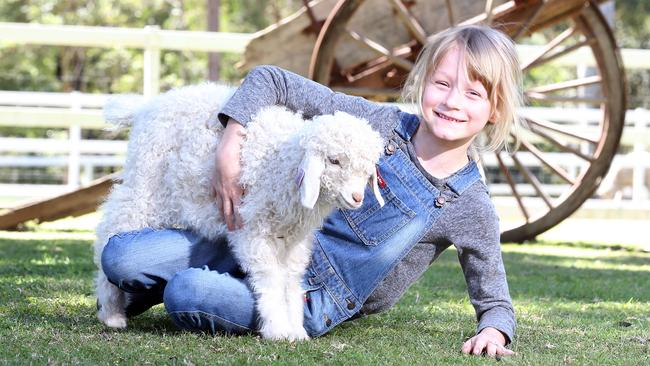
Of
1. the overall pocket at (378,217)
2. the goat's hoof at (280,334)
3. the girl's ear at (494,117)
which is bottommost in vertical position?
the goat's hoof at (280,334)

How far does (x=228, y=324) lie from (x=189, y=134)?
0.64 metres

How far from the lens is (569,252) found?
21.6 feet

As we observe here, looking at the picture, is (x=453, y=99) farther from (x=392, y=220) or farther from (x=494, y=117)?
(x=392, y=220)

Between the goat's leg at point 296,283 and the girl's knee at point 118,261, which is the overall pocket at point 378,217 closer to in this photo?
the goat's leg at point 296,283

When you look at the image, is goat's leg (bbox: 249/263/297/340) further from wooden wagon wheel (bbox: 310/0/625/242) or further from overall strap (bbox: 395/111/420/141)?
wooden wagon wheel (bbox: 310/0/625/242)

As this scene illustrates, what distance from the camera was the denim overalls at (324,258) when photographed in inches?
119

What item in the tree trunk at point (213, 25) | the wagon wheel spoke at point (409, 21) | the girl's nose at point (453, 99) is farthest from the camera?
the tree trunk at point (213, 25)

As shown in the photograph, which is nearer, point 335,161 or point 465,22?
point 335,161

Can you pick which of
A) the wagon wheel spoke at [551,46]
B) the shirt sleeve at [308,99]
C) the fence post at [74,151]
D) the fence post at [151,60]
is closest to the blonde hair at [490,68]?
the shirt sleeve at [308,99]

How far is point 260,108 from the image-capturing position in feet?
10.1

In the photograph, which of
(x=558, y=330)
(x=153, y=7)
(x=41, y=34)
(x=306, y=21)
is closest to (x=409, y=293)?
(x=558, y=330)

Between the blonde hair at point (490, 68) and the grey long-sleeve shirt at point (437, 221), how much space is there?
191 millimetres

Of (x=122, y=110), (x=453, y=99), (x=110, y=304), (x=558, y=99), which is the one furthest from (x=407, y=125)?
(x=558, y=99)

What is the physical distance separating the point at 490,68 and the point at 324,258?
831 mm
